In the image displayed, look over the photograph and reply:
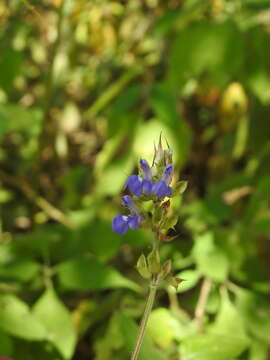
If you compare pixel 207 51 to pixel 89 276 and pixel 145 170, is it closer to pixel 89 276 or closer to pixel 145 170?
pixel 89 276

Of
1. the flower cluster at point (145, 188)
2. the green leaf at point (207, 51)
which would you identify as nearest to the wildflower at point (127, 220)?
Result: the flower cluster at point (145, 188)

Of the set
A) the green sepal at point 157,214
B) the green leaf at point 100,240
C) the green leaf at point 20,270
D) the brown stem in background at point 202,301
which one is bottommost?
the green sepal at point 157,214

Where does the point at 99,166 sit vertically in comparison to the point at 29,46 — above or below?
below

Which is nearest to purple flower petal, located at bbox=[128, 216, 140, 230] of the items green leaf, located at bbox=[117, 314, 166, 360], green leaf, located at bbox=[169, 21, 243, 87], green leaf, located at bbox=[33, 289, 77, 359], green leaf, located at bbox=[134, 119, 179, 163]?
green leaf, located at bbox=[117, 314, 166, 360]

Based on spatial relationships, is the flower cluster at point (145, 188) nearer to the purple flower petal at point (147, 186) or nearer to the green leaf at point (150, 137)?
the purple flower petal at point (147, 186)

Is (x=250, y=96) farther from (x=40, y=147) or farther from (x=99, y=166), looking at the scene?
(x=40, y=147)

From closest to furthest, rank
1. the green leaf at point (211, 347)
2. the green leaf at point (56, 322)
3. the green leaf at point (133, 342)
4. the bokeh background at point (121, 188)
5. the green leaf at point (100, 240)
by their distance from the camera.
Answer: the green leaf at point (133, 342) → the green leaf at point (211, 347) → the green leaf at point (56, 322) → the bokeh background at point (121, 188) → the green leaf at point (100, 240)

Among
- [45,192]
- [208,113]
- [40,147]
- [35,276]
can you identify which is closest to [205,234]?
[35,276]

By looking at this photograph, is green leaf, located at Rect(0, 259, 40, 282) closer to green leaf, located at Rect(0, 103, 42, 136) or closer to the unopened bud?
green leaf, located at Rect(0, 103, 42, 136)
